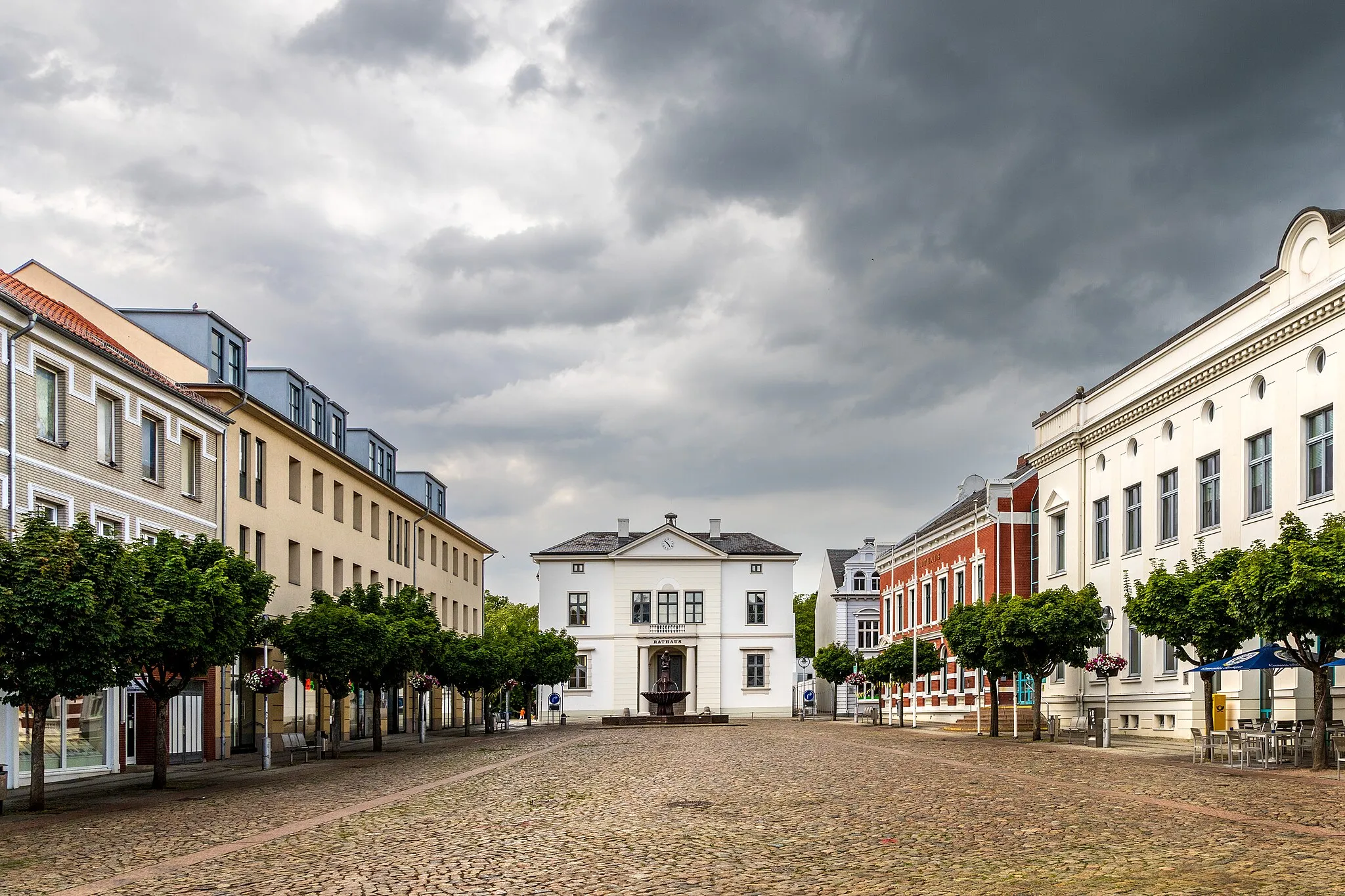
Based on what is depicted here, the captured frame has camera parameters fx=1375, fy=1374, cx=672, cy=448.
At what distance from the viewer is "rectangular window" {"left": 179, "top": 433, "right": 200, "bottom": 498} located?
34.6 meters

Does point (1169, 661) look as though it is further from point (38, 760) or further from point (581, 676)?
point (581, 676)

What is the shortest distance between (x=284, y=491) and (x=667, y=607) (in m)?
48.7

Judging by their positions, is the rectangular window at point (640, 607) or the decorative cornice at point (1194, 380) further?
the rectangular window at point (640, 607)

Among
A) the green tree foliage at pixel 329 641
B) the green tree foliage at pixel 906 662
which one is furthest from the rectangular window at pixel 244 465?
the green tree foliage at pixel 906 662

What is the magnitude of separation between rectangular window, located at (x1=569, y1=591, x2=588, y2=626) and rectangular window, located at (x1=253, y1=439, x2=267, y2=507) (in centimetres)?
4941

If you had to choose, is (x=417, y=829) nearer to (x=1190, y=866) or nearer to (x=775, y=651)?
(x=1190, y=866)

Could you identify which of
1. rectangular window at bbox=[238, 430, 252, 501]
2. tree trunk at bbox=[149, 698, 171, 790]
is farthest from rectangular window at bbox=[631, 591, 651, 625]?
tree trunk at bbox=[149, 698, 171, 790]

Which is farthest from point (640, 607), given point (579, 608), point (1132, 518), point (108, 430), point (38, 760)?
point (38, 760)

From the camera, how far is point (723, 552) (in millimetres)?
89000

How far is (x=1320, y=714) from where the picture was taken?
2495 cm

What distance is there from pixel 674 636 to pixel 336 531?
42031 millimetres

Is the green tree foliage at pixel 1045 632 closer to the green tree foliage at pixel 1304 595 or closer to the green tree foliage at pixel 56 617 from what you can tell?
the green tree foliage at pixel 1304 595

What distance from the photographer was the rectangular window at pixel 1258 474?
3338 cm

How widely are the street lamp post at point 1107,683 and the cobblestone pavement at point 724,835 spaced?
918 cm
